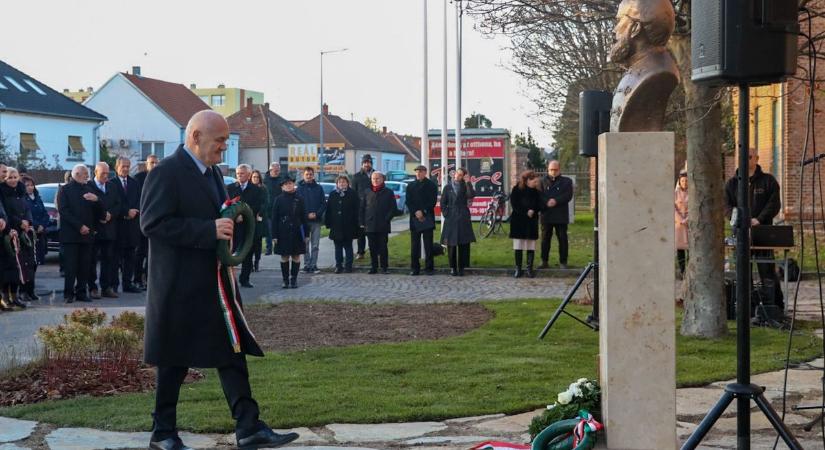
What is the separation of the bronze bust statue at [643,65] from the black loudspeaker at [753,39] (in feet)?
1.25

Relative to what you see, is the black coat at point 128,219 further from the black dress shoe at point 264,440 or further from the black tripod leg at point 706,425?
the black tripod leg at point 706,425

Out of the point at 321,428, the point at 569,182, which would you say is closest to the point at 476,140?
the point at 569,182

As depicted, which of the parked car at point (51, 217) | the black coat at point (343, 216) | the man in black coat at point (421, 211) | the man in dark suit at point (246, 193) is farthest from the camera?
the parked car at point (51, 217)

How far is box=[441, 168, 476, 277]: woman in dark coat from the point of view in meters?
20.0

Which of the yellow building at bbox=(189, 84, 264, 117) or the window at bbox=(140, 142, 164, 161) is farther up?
the yellow building at bbox=(189, 84, 264, 117)

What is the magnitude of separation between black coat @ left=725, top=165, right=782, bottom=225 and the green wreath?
8597 millimetres

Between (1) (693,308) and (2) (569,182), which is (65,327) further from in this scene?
(2) (569,182)

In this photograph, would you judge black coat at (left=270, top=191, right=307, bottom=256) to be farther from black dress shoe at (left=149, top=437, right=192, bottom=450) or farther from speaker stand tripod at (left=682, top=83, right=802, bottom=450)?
speaker stand tripod at (left=682, top=83, right=802, bottom=450)

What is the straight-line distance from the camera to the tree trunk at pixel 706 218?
11.3 metres

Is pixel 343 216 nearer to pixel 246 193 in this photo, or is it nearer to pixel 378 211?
pixel 378 211

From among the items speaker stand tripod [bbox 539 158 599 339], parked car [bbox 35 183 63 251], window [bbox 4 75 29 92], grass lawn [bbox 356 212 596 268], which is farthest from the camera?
window [bbox 4 75 29 92]

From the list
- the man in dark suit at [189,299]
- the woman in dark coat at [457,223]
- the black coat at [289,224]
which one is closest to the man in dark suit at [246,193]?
the black coat at [289,224]

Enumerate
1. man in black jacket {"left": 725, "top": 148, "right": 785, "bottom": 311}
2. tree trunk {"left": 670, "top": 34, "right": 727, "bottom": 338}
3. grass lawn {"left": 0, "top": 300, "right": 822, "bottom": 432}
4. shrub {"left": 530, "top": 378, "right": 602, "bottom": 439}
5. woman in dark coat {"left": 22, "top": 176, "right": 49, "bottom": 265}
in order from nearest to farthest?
shrub {"left": 530, "top": 378, "right": 602, "bottom": 439} → grass lawn {"left": 0, "top": 300, "right": 822, "bottom": 432} → tree trunk {"left": 670, "top": 34, "right": 727, "bottom": 338} → man in black jacket {"left": 725, "top": 148, "right": 785, "bottom": 311} → woman in dark coat {"left": 22, "top": 176, "right": 49, "bottom": 265}

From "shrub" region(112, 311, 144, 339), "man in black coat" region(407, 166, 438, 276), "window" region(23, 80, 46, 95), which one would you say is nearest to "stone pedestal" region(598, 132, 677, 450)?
"shrub" region(112, 311, 144, 339)
